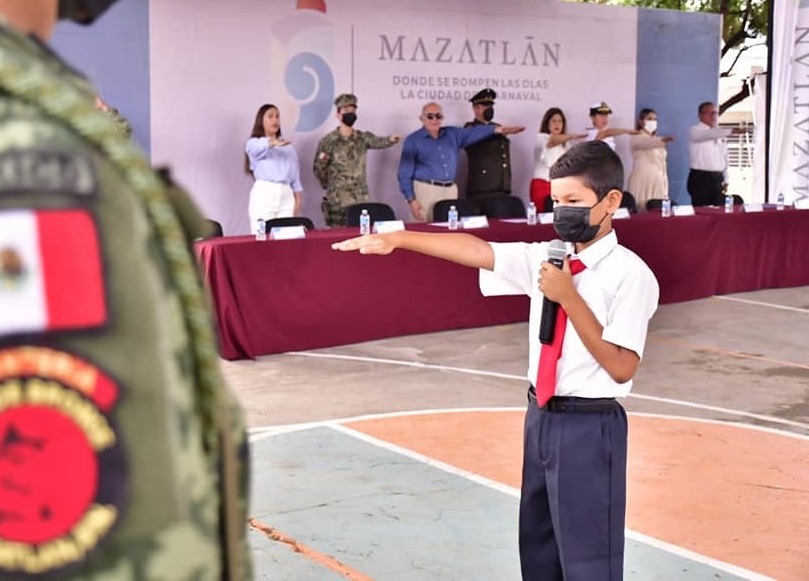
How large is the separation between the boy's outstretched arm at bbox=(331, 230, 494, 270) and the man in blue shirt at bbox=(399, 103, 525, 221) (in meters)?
8.78

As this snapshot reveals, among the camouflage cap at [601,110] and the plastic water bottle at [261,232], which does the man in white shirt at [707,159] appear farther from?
the plastic water bottle at [261,232]

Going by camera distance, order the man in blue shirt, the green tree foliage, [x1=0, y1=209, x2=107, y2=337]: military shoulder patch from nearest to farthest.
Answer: [x1=0, y1=209, x2=107, y2=337]: military shoulder patch, the man in blue shirt, the green tree foliage

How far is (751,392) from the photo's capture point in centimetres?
677

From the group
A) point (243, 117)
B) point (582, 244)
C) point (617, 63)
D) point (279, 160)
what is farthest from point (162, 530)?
point (617, 63)

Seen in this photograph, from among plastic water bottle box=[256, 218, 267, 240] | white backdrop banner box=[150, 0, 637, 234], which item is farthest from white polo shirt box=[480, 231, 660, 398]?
white backdrop banner box=[150, 0, 637, 234]

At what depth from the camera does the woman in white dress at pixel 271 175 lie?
408 inches

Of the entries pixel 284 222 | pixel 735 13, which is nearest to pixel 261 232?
pixel 284 222

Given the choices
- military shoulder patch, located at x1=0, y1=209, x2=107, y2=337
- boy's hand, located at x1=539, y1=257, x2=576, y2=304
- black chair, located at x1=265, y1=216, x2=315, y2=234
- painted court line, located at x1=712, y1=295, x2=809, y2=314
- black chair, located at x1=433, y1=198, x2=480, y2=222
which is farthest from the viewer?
black chair, located at x1=433, y1=198, x2=480, y2=222

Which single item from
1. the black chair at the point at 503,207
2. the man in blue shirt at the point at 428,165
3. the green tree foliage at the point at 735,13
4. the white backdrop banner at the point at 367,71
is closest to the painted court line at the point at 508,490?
the white backdrop banner at the point at 367,71

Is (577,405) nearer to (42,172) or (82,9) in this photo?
(82,9)

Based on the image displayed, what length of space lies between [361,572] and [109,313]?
3343 mm

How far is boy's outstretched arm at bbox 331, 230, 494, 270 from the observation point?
2387 millimetres

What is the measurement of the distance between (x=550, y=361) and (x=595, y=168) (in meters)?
0.50

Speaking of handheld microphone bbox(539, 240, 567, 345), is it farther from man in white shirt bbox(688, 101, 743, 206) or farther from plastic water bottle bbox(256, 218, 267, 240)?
man in white shirt bbox(688, 101, 743, 206)
